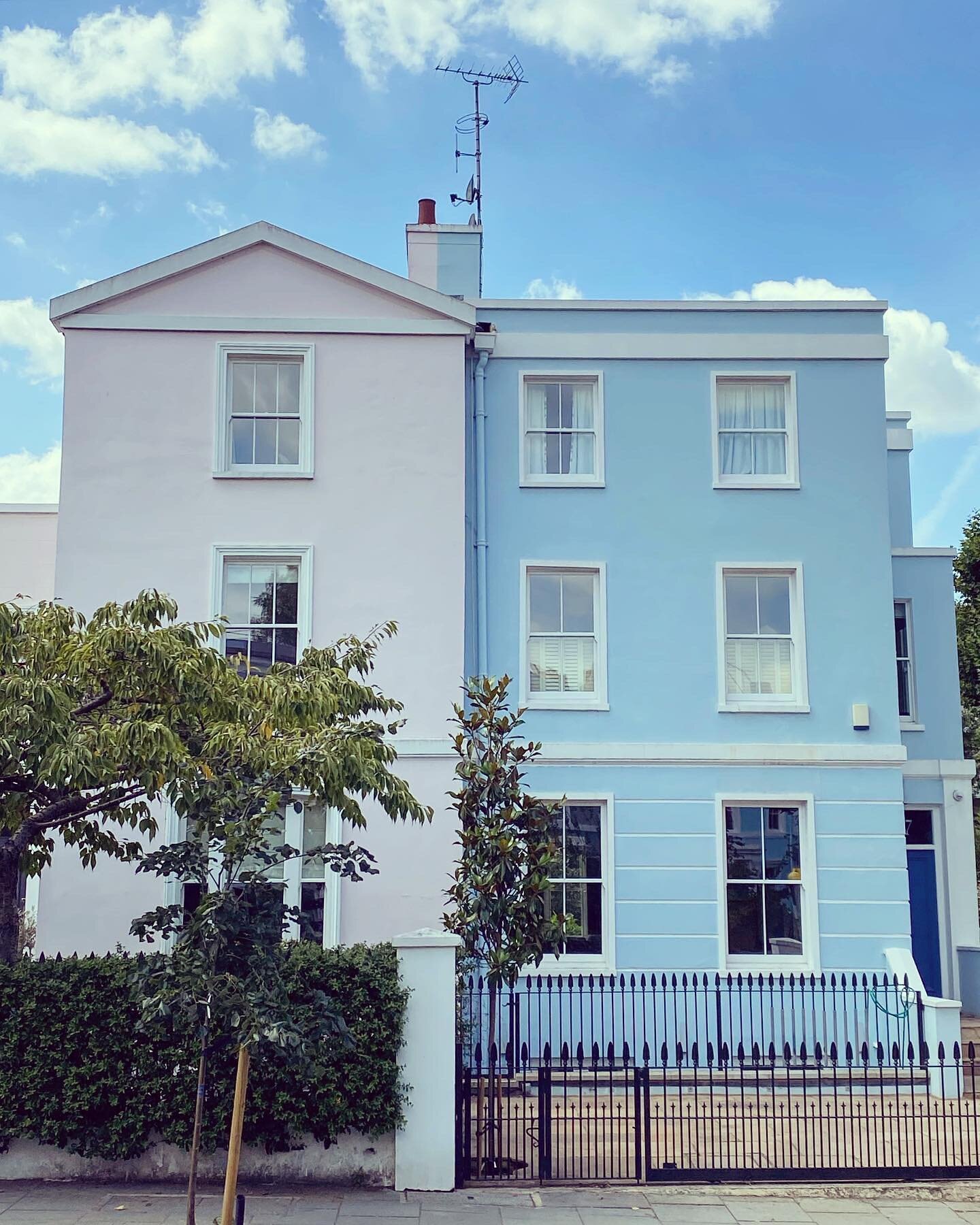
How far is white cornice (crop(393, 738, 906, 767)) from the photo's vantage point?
589 inches

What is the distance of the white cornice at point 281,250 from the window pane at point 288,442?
80.0 inches

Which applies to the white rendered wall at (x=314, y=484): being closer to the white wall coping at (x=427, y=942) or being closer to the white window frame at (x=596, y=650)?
the white window frame at (x=596, y=650)

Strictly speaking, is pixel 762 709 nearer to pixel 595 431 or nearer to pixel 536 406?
pixel 595 431

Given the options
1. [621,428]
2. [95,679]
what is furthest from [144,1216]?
[621,428]

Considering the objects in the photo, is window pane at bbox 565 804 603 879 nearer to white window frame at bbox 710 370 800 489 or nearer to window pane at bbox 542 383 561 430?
white window frame at bbox 710 370 800 489

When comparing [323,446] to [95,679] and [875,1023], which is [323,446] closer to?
[95,679]

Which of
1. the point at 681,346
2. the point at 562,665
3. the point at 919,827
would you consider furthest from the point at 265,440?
the point at 919,827

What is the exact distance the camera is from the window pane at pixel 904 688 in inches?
698

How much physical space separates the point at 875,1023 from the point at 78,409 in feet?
39.4

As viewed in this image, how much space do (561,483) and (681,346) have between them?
8.15 feet

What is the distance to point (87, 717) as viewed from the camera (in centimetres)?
950

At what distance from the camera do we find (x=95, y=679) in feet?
30.5

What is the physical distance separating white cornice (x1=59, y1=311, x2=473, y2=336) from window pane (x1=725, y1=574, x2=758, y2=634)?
4739 mm

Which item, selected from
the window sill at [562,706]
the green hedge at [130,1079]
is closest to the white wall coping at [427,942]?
the green hedge at [130,1079]
